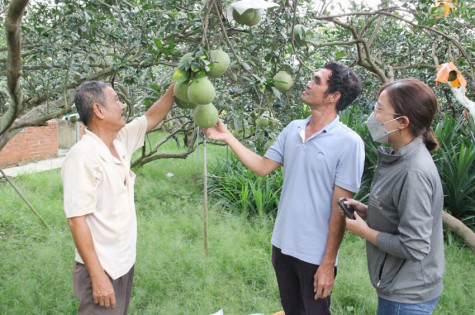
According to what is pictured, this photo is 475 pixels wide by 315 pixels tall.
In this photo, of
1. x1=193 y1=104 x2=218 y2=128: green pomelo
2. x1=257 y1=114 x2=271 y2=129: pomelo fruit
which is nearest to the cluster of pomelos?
x1=193 y1=104 x2=218 y2=128: green pomelo

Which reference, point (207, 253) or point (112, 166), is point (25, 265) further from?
point (112, 166)

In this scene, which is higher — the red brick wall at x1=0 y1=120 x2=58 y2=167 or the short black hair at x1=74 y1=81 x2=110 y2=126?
the short black hair at x1=74 y1=81 x2=110 y2=126

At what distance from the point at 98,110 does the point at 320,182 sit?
0.97 metres

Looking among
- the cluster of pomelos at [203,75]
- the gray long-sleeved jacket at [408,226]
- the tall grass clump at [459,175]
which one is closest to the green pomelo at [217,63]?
the cluster of pomelos at [203,75]

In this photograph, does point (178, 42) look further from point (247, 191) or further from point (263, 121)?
point (247, 191)

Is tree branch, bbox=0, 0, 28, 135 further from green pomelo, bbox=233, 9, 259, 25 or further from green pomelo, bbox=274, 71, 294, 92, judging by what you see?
green pomelo, bbox=274, 71, 294, 92

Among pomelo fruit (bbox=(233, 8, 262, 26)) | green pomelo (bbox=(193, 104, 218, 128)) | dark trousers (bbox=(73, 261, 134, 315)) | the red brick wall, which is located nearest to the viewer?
pomelo fruit (bbox=(233, 8, 262, 26))

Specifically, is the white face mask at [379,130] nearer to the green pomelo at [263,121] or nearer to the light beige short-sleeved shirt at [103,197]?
the green pomelo at [263,121]

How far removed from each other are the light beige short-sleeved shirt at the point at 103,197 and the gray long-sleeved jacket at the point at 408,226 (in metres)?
1.01

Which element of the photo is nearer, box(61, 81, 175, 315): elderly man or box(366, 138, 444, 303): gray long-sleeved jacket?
box(366, 138, 444, 303): gray long-sleeved jacket

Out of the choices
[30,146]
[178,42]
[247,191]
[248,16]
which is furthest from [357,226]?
[30,146]

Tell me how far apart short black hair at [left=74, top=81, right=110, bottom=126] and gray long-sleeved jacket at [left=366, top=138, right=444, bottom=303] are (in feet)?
3.77

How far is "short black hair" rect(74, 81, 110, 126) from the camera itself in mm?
1532

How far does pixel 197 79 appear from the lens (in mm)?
1245
